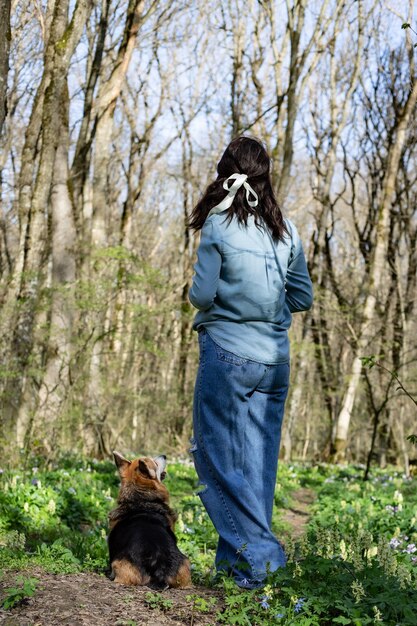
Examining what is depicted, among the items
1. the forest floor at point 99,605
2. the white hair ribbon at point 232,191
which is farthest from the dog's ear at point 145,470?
the white hair ribbon at point 232,191

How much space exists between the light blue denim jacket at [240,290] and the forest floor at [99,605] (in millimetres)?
1311

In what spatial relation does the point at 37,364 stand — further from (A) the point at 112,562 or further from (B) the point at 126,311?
(A) the point at 112,562

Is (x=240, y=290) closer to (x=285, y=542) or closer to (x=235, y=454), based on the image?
(x=235, y=454)

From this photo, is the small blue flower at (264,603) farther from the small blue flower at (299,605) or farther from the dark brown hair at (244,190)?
the dark brown hair at (244,190)

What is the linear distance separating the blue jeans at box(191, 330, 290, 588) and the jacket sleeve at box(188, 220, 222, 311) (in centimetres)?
24

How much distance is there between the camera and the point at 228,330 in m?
4.24

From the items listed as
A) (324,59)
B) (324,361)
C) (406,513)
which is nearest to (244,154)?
(406,513)

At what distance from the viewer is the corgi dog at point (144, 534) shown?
405 centimetres

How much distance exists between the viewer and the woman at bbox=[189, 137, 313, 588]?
4.16m

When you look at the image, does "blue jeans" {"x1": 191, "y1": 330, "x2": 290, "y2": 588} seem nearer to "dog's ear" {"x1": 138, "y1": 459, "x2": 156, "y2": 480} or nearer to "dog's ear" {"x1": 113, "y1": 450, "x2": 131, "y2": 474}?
"dog's ear" {"x1": 138, "y1": 459, "x2": 156, "y2": 480}

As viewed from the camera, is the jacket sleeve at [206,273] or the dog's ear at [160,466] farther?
the dog's ear at [160,466]

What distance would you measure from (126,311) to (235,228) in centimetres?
722

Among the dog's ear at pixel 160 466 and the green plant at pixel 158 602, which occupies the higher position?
the dog's ear at pixel 160 466

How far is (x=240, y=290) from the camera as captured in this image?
4.23 meters
